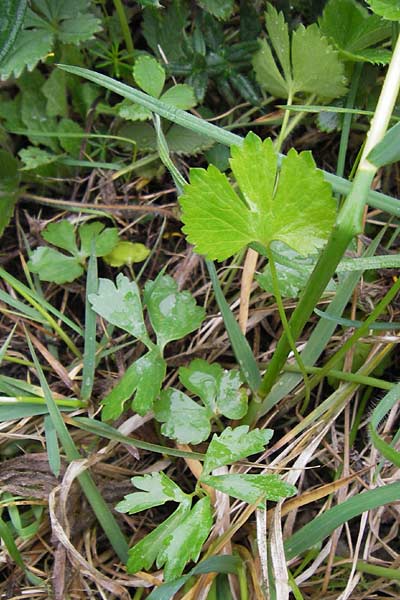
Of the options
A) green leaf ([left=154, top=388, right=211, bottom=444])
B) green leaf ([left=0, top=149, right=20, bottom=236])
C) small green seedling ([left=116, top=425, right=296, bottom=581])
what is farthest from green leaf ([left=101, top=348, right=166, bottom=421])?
green leaf ([left=0, top=149, right=20, bottom=236])

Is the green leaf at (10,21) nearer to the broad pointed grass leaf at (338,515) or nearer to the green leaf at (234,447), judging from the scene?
the green leaf at (234,447)

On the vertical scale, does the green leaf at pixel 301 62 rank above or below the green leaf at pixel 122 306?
above

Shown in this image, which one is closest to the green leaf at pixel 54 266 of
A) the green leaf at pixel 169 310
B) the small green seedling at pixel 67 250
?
the small green seedling at pixel 67 250

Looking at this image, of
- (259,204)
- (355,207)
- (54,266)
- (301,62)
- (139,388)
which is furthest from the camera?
(54,266)

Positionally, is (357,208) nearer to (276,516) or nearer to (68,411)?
(276,516)

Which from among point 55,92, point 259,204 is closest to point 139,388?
point 259,204

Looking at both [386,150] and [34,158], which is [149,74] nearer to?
[34,158]
